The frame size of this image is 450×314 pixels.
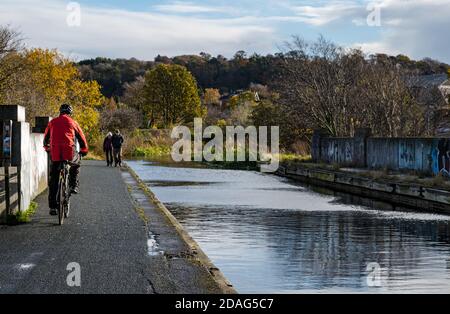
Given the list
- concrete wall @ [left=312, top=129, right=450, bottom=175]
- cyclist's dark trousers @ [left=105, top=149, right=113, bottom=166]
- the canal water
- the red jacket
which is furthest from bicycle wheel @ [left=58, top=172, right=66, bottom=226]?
cyclist's dark trousers @ [left=105, top=149, right=113, bottom=166]

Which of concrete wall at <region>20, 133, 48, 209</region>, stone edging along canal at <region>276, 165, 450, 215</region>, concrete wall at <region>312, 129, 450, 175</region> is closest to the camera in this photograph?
concrete wall at <region>20, 133, 48, 209</region>

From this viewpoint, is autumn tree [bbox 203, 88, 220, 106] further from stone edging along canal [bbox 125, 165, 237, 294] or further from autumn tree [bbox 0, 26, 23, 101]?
stone edging along canal [bbox 125, 165, 237, 294]

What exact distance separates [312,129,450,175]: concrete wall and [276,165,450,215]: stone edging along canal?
80.9 inches

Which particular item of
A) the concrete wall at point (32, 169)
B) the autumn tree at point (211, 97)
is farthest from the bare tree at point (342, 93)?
the autumn tree at point (211, 97)

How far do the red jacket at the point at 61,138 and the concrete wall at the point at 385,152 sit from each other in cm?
1723

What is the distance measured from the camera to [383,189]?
27.7 meters

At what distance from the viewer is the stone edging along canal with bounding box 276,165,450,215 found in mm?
23328

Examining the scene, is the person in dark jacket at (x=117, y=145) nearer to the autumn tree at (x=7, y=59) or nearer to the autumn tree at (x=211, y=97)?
the autumn tree at (x=7, y=59)

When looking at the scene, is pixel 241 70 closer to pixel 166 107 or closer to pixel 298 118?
pixel 166 107

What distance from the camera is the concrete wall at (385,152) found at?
28.9 m

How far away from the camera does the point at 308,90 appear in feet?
151

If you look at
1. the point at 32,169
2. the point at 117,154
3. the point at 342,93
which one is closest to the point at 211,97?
the point at 342,93
